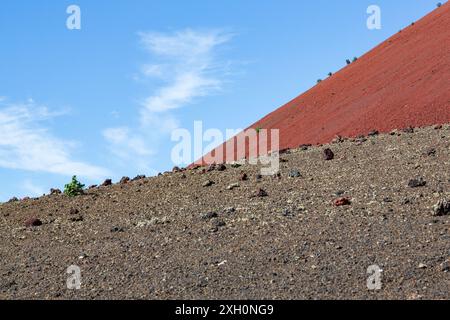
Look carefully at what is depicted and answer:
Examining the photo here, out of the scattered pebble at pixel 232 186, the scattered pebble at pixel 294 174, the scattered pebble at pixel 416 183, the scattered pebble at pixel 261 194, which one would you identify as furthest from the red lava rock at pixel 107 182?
the scattered pebble at pixel 416 183

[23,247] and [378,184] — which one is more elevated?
[378,184]

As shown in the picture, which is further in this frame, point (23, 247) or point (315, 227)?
point (23, 247)

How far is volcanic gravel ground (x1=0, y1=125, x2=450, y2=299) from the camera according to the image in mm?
8664

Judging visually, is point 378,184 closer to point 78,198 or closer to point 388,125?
point 78,198

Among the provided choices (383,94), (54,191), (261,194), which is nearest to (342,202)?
(261,194)

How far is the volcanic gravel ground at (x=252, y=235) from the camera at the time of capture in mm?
8664

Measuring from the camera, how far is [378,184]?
13023mm

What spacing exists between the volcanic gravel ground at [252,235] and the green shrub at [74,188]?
1.15 ft

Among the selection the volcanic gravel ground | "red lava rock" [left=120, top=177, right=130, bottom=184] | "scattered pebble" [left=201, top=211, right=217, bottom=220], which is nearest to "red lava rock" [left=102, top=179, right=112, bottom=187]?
"red lava rock" [left=120, top=177, right=130, bottom=184]
